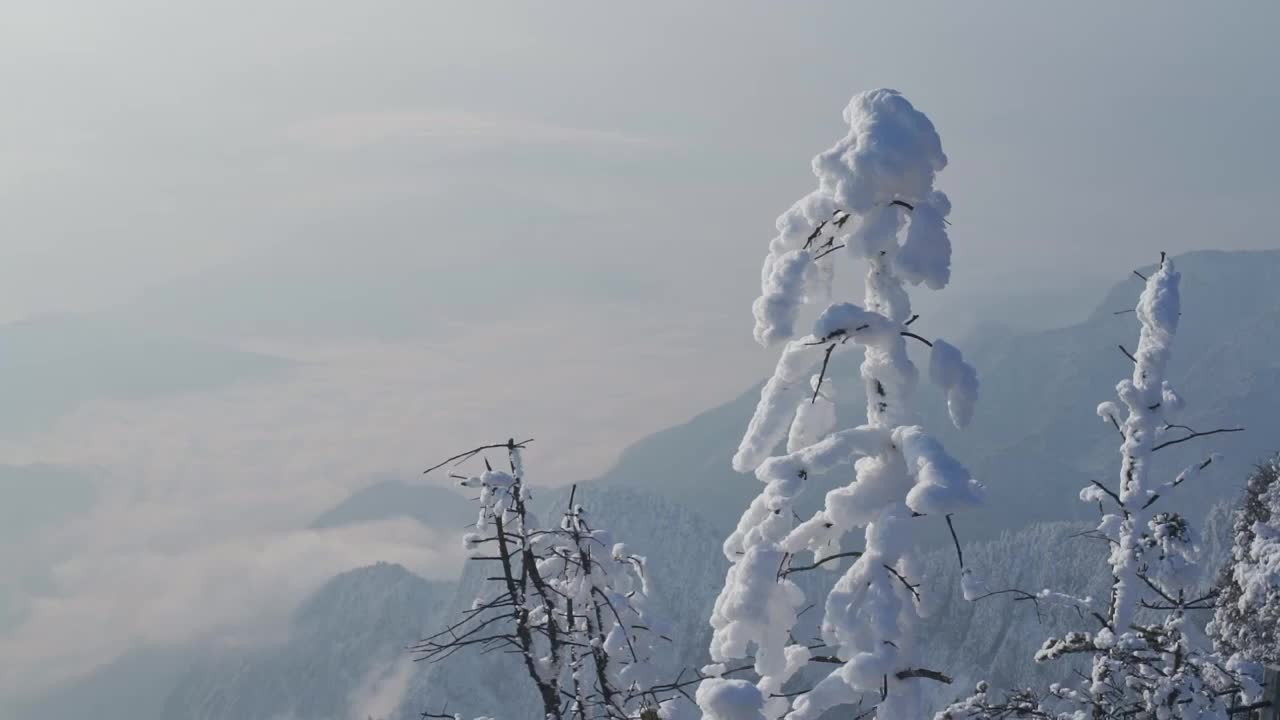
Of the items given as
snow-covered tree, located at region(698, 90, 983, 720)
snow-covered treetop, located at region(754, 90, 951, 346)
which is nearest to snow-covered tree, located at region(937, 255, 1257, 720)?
snow-covered tree, located at region(698, 90, 983, 720)

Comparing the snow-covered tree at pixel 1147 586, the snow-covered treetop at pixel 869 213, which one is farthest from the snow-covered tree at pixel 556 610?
the snow-covered treetop at pixel 869 213

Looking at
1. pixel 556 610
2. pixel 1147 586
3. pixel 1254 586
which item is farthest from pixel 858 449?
pixel 1254 586

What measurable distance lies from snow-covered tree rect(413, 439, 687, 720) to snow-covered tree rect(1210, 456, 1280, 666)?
1035 cm

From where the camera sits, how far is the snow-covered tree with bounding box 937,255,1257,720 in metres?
10.6

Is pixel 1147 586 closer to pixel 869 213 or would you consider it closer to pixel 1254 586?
pixel 869 213

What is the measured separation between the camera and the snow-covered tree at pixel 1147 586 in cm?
1056

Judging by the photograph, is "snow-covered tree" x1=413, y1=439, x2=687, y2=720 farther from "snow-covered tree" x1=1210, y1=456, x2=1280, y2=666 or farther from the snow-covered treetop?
"snow-covered tree" x1=1210, y1=456, x2=1280, y2=666

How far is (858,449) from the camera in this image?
5.24 meters

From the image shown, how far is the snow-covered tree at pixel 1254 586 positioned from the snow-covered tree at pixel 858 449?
44.2 feet

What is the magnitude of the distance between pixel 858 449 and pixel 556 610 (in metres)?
4.87

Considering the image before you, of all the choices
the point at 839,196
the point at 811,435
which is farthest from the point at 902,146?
the point at 811,435

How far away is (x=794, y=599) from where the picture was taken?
5012 millimetres

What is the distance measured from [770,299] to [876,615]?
4.86 feet

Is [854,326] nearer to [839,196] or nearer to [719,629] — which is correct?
[839,196]
